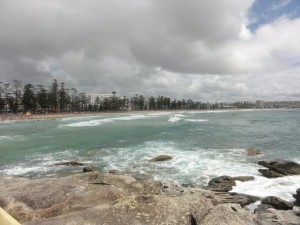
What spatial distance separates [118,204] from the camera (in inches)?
300

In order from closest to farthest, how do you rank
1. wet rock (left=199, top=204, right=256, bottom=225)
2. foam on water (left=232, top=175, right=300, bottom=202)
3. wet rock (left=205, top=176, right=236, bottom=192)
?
wet rock (left=199, top=204, right=256, bottom=225) → foam on water (left=232, top=175, right=300, bottom=202) → wet rock (left=205, top=176, right=236, bottom=192)

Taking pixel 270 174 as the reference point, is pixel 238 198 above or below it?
above

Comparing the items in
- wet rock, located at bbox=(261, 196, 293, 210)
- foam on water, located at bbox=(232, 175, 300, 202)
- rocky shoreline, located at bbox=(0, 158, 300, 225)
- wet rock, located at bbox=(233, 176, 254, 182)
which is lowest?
foam on water, located at bbox=(232, 175, 300, 202)

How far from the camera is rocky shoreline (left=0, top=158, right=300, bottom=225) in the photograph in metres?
7.00

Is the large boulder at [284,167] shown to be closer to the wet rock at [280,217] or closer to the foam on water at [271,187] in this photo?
the foam on water at [271,187]

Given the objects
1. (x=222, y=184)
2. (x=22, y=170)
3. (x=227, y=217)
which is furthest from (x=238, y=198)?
(x=22, y=170)

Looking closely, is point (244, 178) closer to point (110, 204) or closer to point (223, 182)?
point (223, 182)

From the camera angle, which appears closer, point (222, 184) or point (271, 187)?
point (271, 187)

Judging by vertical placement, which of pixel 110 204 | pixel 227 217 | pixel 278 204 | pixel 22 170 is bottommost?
pixel 22 170

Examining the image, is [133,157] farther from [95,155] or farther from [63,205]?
[63,205]

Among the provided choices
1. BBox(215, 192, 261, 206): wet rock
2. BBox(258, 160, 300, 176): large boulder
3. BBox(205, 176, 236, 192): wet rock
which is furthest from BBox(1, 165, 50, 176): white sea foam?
BBox(258, 160, 300, 176): large boulder

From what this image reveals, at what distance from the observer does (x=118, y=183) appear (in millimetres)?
10367

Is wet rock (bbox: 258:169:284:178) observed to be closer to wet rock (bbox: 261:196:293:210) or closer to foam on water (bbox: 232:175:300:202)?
foam on water (bbox: 232:175:300:202)

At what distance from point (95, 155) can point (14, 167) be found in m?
7.05
